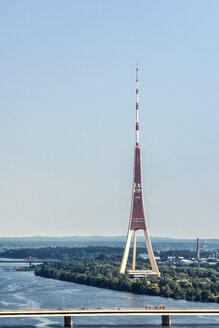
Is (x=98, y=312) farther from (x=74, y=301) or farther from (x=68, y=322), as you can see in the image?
(x=74, y=301)

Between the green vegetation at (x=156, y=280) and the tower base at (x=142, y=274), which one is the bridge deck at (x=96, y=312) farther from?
the tower base at (x=142, y=274)

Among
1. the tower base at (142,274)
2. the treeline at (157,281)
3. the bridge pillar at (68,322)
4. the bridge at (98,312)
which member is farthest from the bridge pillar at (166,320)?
the tower base at (142,274)

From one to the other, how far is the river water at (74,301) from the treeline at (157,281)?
175 centimetres

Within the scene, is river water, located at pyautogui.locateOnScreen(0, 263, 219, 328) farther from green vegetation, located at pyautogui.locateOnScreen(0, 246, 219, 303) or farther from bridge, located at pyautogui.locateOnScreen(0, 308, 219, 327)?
green vegetation, located at pyautogui.locateOnScreen(0, 246, 219, 303)

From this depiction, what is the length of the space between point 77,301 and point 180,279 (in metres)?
22.4

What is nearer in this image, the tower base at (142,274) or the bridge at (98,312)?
the bridge at (98,312)

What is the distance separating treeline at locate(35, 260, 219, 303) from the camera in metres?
93.2

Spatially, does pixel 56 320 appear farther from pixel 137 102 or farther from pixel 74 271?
pixel 74 271

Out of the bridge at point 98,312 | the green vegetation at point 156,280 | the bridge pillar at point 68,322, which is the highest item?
the green vegetation at point 156,280

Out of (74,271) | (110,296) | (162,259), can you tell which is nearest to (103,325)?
(110,296)

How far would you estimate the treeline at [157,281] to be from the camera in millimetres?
93250

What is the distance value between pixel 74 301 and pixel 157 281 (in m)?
17.7

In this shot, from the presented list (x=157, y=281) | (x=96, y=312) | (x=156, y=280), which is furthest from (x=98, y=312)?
(x=156, y=280)

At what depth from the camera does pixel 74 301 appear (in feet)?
285
